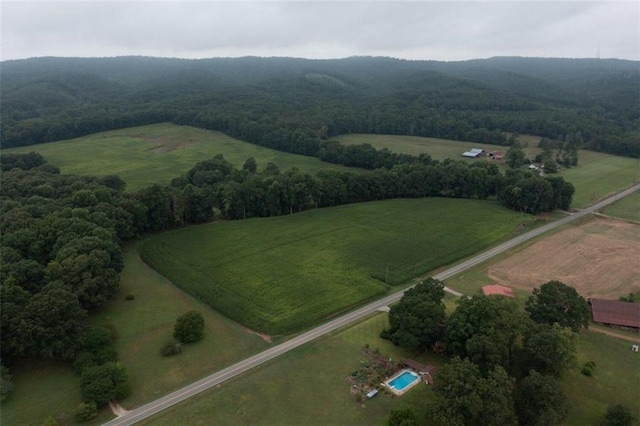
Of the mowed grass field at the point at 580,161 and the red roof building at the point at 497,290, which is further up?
the mowed grass field at the point at 580,161

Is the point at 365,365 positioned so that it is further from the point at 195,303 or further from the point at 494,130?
the point at 494,130

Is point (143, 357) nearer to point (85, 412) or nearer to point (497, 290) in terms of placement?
point (85, 412)

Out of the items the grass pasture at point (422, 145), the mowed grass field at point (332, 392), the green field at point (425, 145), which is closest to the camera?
the mowed grass field at point (332, 392)

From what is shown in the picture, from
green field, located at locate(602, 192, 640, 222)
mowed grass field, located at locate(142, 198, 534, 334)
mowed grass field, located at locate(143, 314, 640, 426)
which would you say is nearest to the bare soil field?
mowed grass field, located at locate(142, 198, 534, 334)

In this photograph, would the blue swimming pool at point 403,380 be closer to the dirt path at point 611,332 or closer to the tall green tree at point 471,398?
the tall green tree at point 471,398

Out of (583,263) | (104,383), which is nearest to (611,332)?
(583,263)

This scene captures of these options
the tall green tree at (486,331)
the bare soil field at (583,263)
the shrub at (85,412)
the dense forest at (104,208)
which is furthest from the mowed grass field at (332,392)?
the dense forest at (104,208)

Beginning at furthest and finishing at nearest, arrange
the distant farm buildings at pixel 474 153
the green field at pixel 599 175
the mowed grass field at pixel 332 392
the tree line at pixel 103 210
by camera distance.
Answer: the distant farm buildings at pixel 474 153
the green field at pixel 599 175
the tree line at pixel 103 210
the mowed grass field at pixel 332 392
